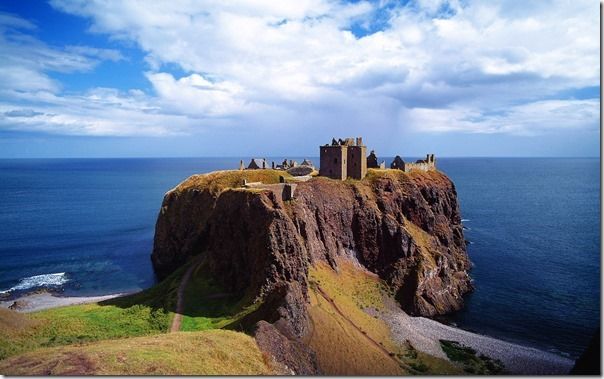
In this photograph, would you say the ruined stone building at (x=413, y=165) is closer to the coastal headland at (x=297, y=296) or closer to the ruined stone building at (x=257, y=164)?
the coastal headland at (x=297, y=296)

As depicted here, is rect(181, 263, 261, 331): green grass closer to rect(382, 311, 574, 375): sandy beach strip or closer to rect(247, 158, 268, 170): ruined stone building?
rect(382, 311, 574, 375): sandy beach strip

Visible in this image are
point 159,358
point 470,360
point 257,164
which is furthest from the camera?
point 257,164

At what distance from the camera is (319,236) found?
68438 millimetres

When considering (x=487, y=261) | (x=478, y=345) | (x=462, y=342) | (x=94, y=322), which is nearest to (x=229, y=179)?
(x=94, y=322)

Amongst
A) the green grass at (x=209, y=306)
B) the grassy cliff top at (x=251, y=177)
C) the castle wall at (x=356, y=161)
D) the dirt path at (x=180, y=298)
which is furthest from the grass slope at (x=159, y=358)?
the castle wall at (x=356, y=161)

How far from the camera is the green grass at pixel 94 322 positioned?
151ft

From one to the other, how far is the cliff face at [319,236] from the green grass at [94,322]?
9.55 metres

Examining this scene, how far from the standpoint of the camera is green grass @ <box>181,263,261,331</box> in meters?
51.6

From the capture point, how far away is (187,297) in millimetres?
59594

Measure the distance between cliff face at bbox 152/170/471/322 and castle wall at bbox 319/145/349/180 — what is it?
2731 mm

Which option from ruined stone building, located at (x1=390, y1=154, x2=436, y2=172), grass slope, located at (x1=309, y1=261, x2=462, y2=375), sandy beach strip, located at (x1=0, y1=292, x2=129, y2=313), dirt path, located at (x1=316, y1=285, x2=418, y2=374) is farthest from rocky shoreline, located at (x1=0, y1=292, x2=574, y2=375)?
ruined stone building, located at (x1=390, y1=154, x2=436, y2=172)

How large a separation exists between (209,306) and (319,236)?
20.6 m

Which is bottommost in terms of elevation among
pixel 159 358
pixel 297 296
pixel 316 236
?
pixel 297 296

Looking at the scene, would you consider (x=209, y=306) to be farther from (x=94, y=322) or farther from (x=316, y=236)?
(x=316, y=236)
